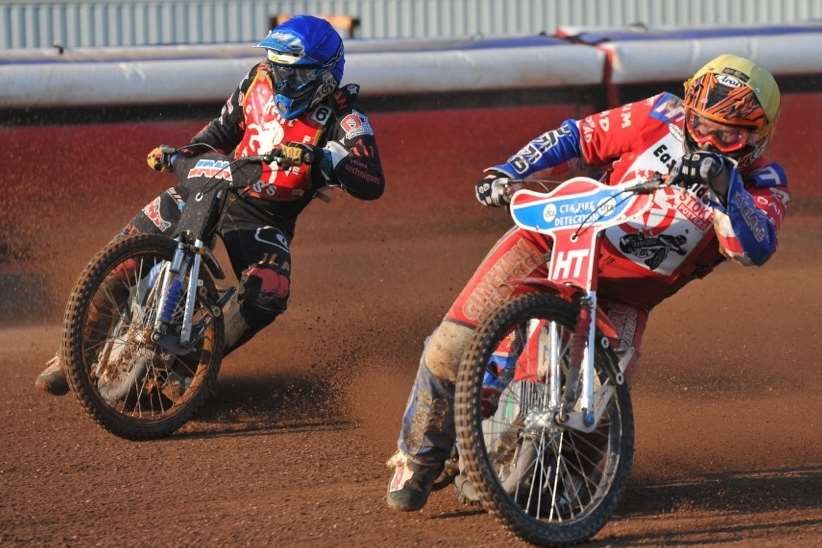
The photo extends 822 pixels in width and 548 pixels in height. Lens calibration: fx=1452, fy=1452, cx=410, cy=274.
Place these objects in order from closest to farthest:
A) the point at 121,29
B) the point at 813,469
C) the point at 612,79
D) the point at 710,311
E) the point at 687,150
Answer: the point at 687,150, the point at 813,469, the point at 710,311, the point at 612,79, the point at 121,29

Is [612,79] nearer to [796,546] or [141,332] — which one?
[141,332]

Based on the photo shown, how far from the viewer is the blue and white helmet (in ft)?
20.7

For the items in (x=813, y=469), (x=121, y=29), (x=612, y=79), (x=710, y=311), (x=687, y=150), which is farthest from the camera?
(x=121, y=29)

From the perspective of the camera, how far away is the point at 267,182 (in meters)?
6.41

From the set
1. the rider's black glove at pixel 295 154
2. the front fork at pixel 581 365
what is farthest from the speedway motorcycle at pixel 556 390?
the rider's black glove at pixel 295 154

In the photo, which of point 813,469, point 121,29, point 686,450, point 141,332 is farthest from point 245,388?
point 121,29

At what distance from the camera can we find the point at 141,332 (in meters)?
5.94

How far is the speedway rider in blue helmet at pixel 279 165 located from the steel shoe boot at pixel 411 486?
1496 millimetres

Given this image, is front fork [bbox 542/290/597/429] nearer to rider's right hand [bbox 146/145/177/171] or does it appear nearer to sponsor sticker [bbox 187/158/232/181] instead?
sponsor sticker [bbox 187/158/232/181]

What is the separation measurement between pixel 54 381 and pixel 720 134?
3.26m

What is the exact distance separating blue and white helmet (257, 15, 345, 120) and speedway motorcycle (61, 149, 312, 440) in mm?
446

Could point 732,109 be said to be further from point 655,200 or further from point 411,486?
point 411,486

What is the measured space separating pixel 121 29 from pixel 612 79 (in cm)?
699

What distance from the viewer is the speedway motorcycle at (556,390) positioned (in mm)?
4457
